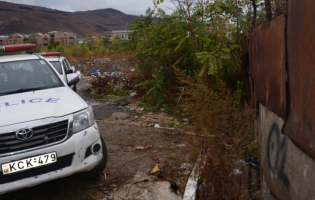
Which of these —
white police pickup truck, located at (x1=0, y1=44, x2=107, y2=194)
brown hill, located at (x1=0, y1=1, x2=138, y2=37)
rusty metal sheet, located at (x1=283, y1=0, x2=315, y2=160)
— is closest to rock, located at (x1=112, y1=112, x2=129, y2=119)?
white police pickup truck, located at (x1=0, y1=44, x2=107, y2=194)

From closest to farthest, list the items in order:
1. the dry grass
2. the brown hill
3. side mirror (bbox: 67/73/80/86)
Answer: the dry grass → side mirror (bbox: 67/73/80/86) → the brown hill

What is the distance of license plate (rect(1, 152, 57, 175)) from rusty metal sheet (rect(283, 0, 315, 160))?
2358 mm

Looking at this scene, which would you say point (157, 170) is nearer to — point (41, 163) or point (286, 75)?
point (41, 163)

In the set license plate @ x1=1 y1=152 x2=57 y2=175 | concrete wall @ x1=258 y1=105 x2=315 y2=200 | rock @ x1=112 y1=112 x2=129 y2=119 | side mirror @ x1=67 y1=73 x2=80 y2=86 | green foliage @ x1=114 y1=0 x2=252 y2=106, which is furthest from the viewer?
rock @ x1=112 y1=112 x2=129 y2=119

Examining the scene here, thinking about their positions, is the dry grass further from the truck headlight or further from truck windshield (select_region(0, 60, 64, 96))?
truck windshield (select_region(0, 60, 64, 96))

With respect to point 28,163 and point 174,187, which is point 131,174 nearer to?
point 174,187

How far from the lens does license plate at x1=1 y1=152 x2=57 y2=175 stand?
2.54 metres

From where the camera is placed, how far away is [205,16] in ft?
21.2

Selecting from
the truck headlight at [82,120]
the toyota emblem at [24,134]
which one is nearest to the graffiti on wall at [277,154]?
the truck headlight at [82,120]

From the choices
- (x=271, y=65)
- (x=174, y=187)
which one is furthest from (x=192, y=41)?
(x=174, y=187)

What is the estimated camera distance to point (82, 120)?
3.03 metres

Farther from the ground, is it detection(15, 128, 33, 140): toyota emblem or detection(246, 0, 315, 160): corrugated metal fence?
detection(246, 0, 315, 160): corrugated metal fence

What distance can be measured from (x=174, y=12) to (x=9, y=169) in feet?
18.5

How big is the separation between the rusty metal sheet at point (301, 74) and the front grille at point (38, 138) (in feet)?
7.53
